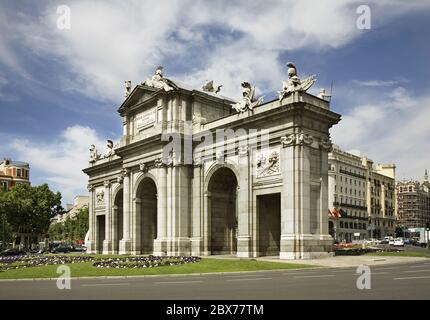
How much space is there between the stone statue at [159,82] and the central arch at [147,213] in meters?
11.1

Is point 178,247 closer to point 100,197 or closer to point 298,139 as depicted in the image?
point 298,139

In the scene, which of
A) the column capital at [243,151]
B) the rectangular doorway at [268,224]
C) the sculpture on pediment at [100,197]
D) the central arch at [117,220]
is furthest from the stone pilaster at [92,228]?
the rectangular doorway at [268,224]

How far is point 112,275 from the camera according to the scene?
27906 millimetres

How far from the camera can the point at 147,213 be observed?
194ft

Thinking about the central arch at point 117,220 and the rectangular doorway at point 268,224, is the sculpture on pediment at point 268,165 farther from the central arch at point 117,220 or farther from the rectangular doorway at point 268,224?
the central arch at point 117,220

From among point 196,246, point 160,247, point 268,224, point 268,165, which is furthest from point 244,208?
point 160,247

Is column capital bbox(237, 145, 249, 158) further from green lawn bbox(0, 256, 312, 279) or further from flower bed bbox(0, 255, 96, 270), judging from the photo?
flower bed bbox(0, 255, 96, 270)

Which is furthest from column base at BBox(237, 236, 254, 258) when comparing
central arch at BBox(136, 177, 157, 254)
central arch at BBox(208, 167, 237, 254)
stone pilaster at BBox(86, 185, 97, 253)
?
stone pilaster at BBox(86, 185, 97, 253)

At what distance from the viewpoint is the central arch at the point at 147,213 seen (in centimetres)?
5793

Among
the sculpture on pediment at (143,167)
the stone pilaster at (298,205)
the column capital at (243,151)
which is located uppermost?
the column capital at (243,151)

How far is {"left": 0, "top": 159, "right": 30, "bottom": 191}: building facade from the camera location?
12712cm

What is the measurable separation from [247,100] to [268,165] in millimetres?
6855
